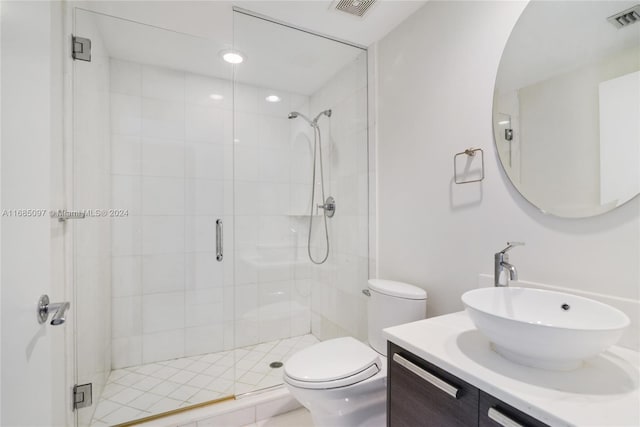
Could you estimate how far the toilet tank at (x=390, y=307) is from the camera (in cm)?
152

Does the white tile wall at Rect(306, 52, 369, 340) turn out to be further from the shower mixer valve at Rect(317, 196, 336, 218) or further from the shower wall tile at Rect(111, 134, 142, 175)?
the shower wall tile at Rect(111, 134, 142, 175)

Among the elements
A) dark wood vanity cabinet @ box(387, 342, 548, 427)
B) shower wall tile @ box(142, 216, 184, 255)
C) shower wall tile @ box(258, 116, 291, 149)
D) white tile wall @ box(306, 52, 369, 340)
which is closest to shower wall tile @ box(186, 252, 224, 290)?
shower wall tile @ box(142, 216, 184, 255)

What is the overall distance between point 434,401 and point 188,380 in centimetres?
182

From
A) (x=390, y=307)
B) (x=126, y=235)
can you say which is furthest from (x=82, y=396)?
(x=390, y=307)

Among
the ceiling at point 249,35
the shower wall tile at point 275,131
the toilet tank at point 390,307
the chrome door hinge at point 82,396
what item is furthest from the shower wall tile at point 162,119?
the toilet tank at point 390,307

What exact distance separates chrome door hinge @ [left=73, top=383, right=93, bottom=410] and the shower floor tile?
Answer: 172mm

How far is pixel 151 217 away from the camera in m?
2.23

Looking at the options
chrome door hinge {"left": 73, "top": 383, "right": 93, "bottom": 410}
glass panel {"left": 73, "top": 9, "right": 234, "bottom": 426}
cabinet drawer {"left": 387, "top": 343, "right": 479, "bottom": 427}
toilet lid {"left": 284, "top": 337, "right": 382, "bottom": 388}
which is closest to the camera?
cabinet drawer {"left": 387, "top": 343, "right": 479, "bottom": 427}

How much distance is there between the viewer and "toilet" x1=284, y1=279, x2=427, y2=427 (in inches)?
50.6

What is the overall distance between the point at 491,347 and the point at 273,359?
67.7 inches

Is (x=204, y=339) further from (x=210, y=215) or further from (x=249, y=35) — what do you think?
(x=249, y=35)

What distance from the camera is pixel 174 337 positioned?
2314mm

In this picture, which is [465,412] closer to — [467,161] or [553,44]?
[467,161]

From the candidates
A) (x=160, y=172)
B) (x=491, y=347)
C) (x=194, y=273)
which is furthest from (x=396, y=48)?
(x=194, y=273)
